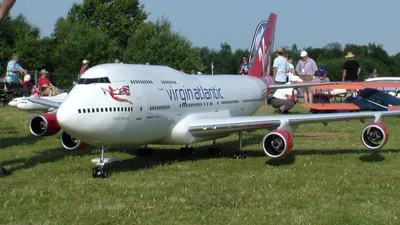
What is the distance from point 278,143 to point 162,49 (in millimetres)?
56391

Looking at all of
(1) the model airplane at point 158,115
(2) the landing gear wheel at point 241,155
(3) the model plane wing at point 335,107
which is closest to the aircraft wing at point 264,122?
(1) the model airplane at point 158,115

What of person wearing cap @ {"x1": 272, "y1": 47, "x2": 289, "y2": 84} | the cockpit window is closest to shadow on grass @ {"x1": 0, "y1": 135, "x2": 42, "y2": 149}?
the cockpit window

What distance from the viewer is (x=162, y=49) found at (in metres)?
67.1

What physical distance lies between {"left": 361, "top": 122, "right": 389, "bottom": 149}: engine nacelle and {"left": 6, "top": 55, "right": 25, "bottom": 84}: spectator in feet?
59.8

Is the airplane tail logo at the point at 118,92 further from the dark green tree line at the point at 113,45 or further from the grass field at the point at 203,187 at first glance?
the dark green tree line at the point at 113,45

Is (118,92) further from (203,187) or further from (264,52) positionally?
(264,52)

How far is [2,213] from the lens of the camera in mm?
7637

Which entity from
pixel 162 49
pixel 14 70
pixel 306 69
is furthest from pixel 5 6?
pixel 162 49

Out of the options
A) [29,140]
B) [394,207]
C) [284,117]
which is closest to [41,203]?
[394,207]

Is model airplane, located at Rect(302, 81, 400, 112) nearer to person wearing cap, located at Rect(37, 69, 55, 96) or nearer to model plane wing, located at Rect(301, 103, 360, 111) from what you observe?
model plane wing, located at Rect(301, 103, 360, 111)

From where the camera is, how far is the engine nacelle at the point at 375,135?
1183 cm

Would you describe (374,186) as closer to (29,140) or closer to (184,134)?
(184,134)

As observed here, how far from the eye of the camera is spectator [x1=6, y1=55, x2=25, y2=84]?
1028 inches

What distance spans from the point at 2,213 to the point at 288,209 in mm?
3824
